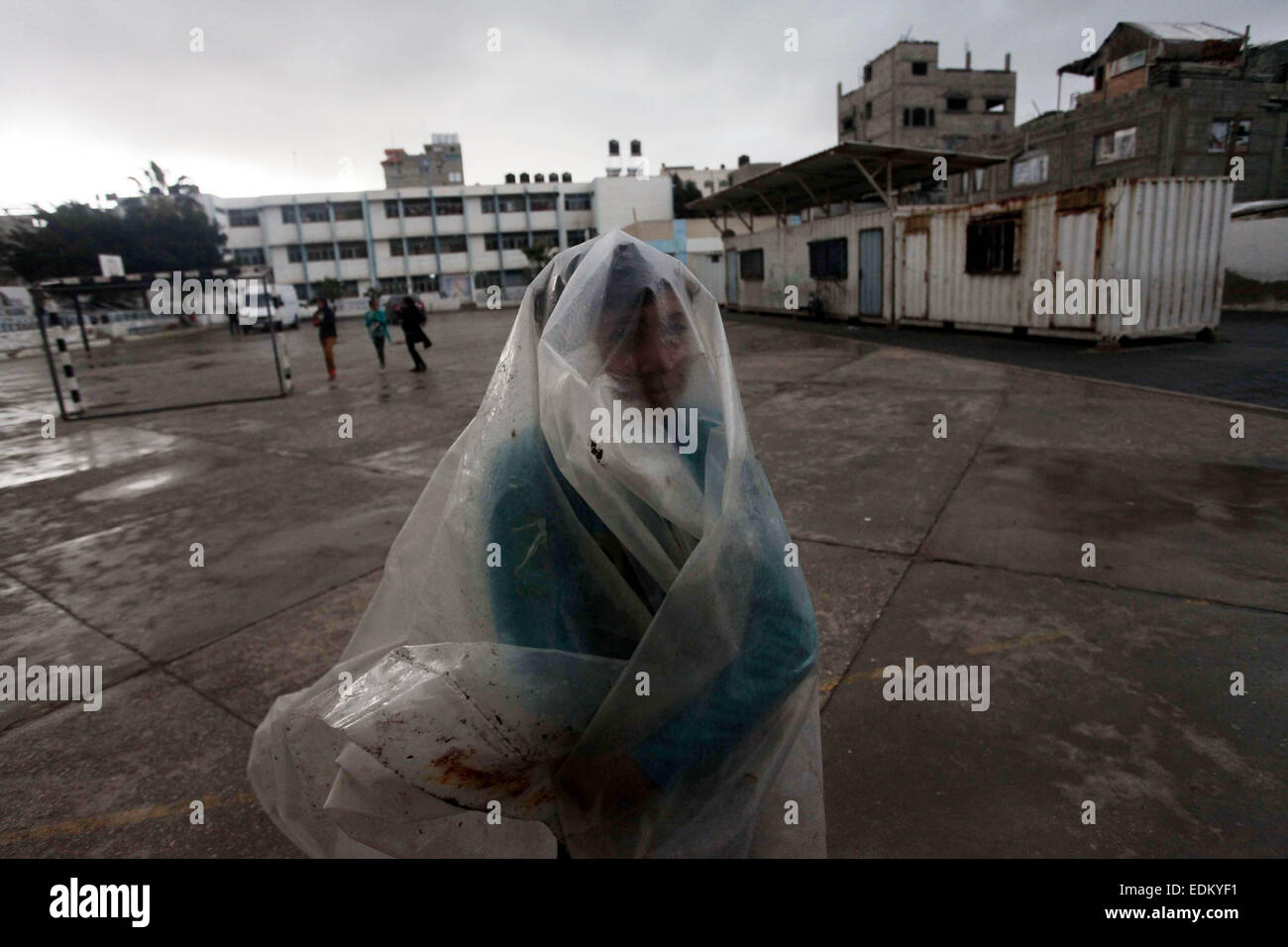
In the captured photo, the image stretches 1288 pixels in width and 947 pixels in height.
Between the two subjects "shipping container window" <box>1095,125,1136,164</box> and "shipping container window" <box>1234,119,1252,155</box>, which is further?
"shipping container window" <box>1095,125,1136,164</box>

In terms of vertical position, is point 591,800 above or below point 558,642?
below

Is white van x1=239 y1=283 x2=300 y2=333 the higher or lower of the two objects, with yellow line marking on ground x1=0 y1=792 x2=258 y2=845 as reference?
higher

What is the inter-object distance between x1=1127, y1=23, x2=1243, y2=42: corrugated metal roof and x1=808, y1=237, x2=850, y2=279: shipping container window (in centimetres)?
2212

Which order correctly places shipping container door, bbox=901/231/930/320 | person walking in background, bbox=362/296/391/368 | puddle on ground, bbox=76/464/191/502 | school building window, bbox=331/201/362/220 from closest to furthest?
puddle on ground, bbox=76/464/191/502 → person walking in background, bbox=362/296/391/368 → shipping container door, bbox=901/231/930/320 → school building window, bbox=331/201/362/220

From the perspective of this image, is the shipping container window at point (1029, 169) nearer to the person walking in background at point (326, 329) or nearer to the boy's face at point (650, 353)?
the person walking in background at point (326, 329)

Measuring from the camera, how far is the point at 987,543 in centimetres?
401

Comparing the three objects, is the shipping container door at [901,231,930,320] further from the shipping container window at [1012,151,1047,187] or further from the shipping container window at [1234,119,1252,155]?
the shipping container window at [1012,151,1047,187]

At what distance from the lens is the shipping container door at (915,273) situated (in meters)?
14.5

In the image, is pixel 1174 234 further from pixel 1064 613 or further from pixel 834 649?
pixel 834 649

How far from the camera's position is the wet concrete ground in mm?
2154

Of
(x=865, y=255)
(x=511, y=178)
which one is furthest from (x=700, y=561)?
(x=511, y=178)

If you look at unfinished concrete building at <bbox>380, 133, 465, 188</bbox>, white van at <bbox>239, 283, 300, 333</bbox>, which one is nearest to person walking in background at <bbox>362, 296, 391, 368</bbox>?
white van at <bbox>239, 283, 300, 333</bbox>

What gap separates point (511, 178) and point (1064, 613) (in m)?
59.2

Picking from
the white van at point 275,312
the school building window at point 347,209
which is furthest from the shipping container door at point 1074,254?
the school building window at point 347,209
